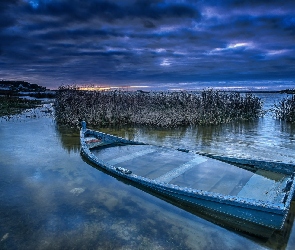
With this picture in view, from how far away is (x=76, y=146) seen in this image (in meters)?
11.7

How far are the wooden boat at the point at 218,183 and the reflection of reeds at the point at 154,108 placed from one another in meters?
8.41

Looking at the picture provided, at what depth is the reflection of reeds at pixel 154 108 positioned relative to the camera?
1764 centimetres

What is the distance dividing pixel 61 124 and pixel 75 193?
12369mm

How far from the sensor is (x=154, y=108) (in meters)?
20.4

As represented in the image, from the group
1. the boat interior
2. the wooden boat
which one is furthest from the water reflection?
the boat interior

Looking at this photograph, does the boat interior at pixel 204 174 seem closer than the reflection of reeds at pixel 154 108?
Yes

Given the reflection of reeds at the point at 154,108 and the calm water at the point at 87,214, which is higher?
the reflection of reeds at the point at 154,108

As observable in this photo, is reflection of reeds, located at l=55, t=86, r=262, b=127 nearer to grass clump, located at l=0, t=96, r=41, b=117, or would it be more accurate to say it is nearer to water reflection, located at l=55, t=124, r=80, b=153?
water reflection, located at l=55, t=124, r=80, b=153

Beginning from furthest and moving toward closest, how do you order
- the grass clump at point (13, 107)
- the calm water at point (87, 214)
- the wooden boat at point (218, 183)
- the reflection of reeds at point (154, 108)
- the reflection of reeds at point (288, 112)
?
the grass clump at point (13, 107) → the reflection of reeds at point (288, 112) → the reflection of reeds at point (154, 108) → the wooden boat at point (218, 183) → the calm water at point (87, 214)

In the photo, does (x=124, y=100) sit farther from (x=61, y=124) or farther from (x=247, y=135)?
(x=247, y=135)

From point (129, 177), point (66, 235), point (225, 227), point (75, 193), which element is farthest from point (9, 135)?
point (225, 227)

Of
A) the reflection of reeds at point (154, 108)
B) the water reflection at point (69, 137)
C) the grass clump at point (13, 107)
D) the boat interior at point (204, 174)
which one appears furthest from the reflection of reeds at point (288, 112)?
the grass clump at point (13, 107)

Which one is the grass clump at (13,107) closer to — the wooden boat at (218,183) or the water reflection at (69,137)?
the water reflection at (69,137)

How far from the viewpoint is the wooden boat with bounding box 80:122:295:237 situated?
15.4 ft
